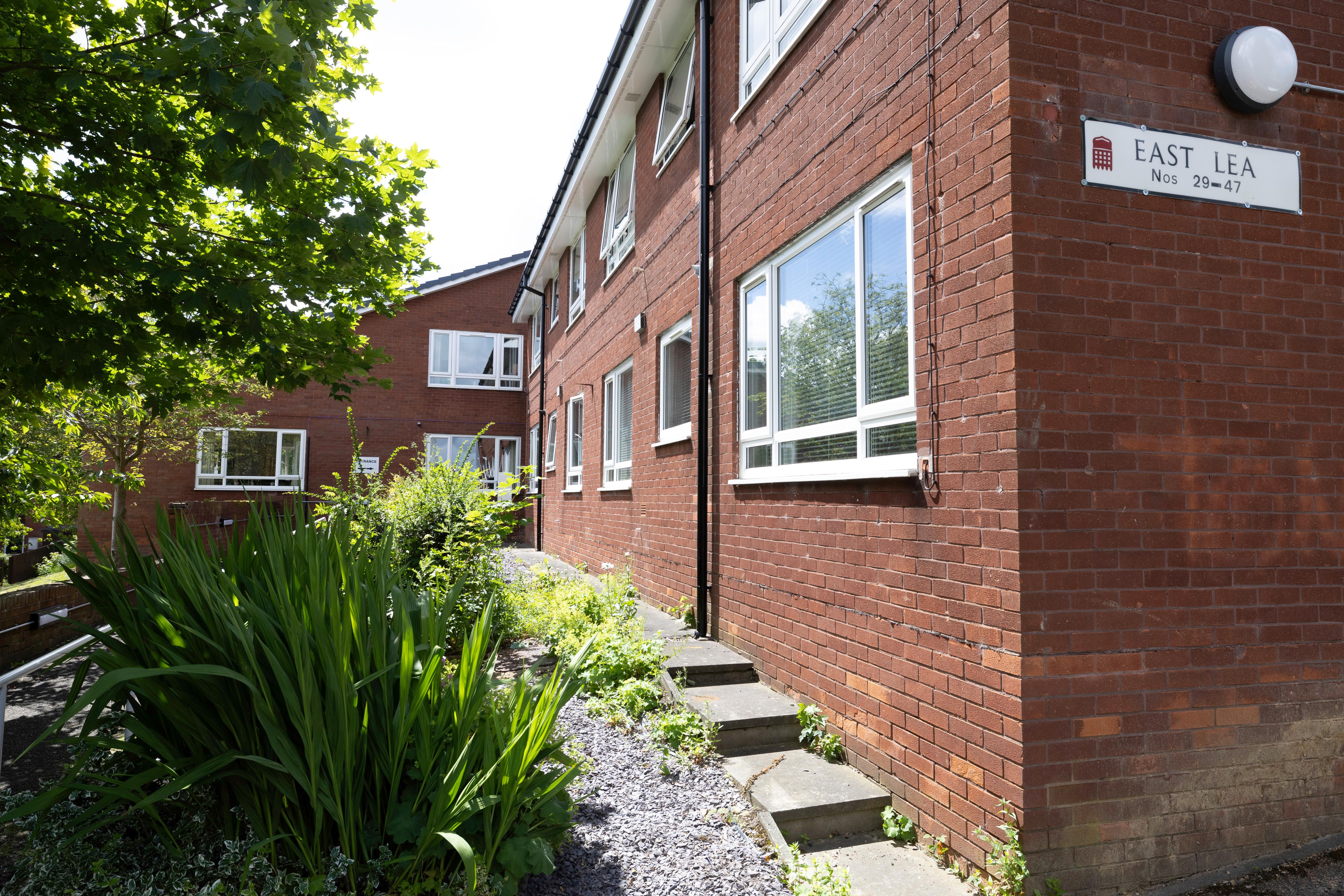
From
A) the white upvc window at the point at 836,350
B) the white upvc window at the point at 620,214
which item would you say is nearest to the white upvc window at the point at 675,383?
the white upvc window at the point at 836,350

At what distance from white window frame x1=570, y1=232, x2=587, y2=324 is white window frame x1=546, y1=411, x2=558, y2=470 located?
2.36 metres

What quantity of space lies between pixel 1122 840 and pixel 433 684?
2686 millimetres

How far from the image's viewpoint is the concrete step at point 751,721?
438 cm

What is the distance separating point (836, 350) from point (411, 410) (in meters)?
18.5

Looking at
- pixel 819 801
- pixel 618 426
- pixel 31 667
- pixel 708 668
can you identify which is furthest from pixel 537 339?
pixel 819 801

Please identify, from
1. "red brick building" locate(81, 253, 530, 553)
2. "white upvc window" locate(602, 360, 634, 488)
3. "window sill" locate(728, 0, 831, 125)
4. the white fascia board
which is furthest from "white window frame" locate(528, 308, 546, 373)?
"window sill" locate(728, 0, 831, 125)

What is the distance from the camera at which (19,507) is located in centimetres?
676

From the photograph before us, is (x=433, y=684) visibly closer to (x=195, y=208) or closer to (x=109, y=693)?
(x=109, y=693)

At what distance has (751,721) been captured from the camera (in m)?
4.42

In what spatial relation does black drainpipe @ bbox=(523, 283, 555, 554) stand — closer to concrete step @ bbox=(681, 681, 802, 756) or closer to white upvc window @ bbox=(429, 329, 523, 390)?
white upvc window @ bbox=(429, 329, 523, 390)

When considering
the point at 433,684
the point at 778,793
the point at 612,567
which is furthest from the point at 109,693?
the point at 612,567

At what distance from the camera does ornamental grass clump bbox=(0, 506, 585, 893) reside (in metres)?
2.51

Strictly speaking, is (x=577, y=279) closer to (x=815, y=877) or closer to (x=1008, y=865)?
(x=815, y=877)

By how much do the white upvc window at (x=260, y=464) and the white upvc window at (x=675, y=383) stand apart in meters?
14.4
